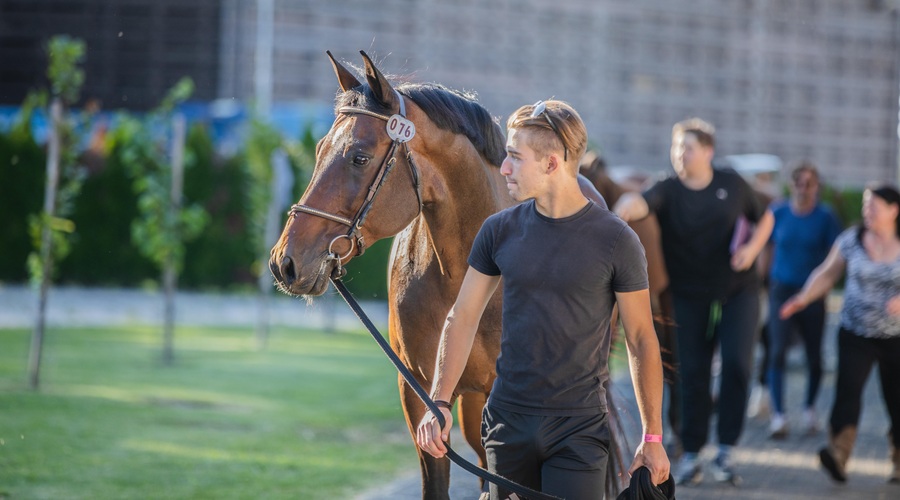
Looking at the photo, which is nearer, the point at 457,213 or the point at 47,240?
the point at 457,213

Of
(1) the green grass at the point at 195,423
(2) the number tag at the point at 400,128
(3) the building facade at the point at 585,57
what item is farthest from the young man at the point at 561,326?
(3) the building facade at the point at 585,57

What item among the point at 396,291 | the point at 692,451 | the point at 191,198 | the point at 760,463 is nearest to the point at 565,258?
the point at 396,291

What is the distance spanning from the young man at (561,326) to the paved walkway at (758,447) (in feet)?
3.16

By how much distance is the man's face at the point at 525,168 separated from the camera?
3205 mm

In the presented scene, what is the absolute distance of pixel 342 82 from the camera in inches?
155

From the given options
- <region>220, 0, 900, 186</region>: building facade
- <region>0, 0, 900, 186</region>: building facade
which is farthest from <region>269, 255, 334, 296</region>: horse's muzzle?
<region>220, 0, 900, 186</region>: building facade

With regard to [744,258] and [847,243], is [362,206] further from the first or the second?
[847,243]

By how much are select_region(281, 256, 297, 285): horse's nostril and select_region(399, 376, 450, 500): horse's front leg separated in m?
0.82

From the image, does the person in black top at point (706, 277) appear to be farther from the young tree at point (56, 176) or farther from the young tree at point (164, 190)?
the young tree at point (164, 190)

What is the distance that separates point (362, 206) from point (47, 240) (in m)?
7.63

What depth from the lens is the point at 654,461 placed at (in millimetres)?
3180

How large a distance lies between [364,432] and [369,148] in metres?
5.44

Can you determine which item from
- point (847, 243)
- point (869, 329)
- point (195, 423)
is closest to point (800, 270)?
point (847, 243)

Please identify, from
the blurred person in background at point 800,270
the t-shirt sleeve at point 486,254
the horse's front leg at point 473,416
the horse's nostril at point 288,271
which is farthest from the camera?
the blurred person in background at point 800,270
